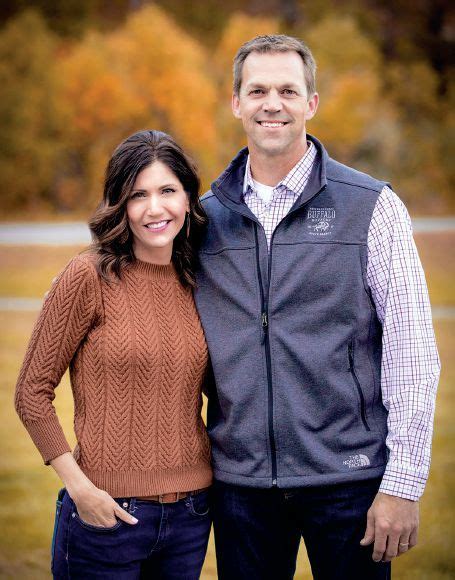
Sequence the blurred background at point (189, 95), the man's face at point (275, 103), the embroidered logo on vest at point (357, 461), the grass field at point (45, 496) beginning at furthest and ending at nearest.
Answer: the blurred background at point (189, 95), the grass field at point (45, 496), the man's face at point (275, 103), the embroidered logo on vest at point (357, 461)

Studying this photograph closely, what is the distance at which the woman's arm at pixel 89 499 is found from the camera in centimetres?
203

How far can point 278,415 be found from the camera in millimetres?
2137

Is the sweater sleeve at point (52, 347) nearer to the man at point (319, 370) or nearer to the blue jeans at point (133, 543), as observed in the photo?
the blue jeans at point (133, 543)

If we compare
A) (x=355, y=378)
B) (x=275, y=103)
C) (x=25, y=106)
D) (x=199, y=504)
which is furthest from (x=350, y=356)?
(x=25, y=106)

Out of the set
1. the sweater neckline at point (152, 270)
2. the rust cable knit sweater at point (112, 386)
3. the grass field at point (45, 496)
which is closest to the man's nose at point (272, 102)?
the sweater neckline at point (152, 270)

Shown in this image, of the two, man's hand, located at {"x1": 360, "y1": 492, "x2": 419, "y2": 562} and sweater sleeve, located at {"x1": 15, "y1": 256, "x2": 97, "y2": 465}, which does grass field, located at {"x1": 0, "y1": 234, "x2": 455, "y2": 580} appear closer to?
man's hand, located at {"x1": 360, "y1": 492, "x2": 419, "y2": 562}

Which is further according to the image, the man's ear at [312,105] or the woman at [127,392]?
the man's ear at [312,105]

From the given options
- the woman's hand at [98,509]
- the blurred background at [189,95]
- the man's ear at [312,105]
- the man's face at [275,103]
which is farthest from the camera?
the blurred background at [189,95]

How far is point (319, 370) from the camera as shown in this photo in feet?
6.95

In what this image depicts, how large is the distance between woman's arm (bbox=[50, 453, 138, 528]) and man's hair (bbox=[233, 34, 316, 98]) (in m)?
1.11

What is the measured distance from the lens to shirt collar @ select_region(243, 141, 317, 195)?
224cm

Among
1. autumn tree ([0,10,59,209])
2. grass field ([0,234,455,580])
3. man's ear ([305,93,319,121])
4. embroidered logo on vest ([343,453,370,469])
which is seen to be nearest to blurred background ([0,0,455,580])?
autumn tree ([0,10,59,209])

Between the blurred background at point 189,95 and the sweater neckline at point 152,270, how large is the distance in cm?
987

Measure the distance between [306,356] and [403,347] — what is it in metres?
0.24
